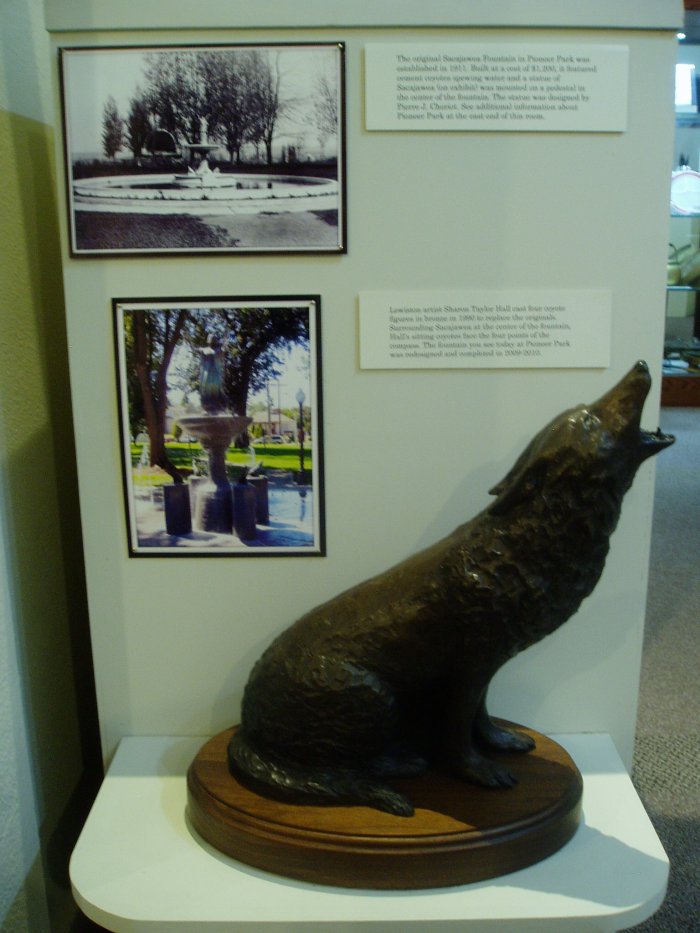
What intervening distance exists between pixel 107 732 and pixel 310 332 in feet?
2.12

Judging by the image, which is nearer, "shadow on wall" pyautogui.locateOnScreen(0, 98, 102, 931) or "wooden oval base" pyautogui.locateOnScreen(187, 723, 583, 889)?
"wooden oval base" pyautogui.locateOnScreen(187, 723, 583, 889)

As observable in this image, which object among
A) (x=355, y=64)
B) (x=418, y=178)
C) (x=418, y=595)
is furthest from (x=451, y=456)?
(x=355, y=64)

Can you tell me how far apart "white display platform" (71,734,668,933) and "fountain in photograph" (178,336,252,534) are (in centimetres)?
38

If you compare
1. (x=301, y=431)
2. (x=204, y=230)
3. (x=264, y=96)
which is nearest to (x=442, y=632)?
(x=301, y=431)

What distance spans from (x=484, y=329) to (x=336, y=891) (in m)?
0.68

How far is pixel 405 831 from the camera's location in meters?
0.92

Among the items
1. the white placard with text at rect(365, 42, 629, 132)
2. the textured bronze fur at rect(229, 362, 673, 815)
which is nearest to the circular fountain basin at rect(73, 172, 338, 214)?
the white placard with text at rect(365, 42, 629, 132)

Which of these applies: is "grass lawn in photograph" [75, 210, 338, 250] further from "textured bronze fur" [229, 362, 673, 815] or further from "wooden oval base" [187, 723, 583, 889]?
"wooden oval base" [187, 723, 583, 889]

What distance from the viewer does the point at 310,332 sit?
3.50 ft

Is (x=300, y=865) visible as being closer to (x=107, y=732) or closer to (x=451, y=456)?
(x=107, y=732)

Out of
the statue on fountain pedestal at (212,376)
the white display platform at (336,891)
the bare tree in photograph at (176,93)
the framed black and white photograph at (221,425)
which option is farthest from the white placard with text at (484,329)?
the white display platform at (336,891)

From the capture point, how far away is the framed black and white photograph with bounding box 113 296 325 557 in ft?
3.51

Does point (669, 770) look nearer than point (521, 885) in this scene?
No

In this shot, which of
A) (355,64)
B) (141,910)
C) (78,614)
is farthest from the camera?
(78,614)
